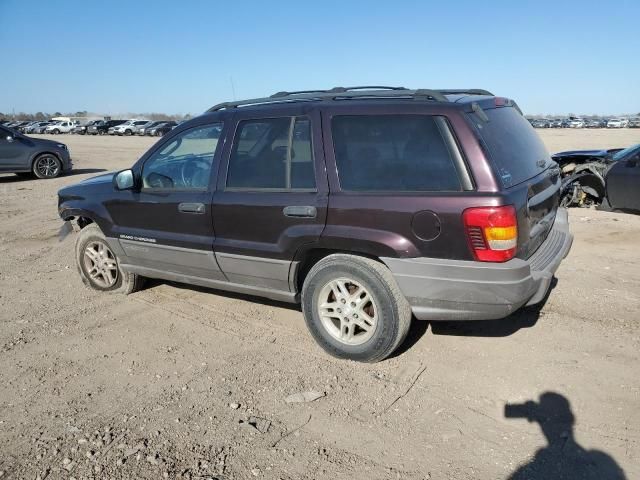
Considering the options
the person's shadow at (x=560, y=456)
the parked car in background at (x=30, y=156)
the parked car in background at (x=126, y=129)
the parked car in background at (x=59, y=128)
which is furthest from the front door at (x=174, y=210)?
the parked car in background at (x=59, y=128)

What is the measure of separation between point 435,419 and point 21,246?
6698 millimetres

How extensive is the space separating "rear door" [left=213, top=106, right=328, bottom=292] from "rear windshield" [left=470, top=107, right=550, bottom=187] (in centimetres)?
115

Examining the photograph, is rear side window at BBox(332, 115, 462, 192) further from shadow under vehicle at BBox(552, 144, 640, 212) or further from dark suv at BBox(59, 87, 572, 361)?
shadow under vehicle at BBox(552, 144, 640, 212)

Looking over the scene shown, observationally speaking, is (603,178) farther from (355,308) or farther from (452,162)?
(355,308)

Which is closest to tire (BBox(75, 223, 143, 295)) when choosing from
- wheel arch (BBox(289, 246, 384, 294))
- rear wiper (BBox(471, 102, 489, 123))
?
wheel arch (BBox(289, 246, 384, 294))

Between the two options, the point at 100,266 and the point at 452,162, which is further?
the point at 100,266

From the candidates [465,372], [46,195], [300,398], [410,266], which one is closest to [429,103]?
[410,266]

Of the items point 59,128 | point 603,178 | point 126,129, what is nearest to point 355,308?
point 603,178

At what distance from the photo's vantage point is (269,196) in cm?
400

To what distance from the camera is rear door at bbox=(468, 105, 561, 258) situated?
3.43m

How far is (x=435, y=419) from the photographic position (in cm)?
316

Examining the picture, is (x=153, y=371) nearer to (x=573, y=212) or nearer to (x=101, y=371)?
(x=101, y=371)

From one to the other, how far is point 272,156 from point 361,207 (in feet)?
3.02

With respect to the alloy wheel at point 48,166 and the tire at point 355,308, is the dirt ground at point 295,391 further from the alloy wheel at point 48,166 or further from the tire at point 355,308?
the alloy wheel at point 48,166
